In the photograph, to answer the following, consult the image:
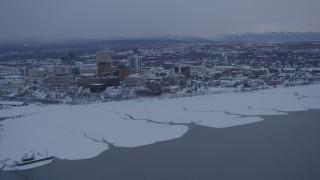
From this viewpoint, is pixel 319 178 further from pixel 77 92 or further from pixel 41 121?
pixel 77 92

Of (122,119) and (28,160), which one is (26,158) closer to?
(28,160)

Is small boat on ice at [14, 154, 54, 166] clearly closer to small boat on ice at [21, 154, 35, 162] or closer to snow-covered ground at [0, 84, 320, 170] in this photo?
small boat on ice at [21, 154, 35, 162]

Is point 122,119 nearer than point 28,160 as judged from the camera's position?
No

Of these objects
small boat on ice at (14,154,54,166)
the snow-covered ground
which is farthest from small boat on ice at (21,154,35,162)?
the snow-covered ground

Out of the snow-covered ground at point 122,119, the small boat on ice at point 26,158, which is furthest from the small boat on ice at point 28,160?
the snow-covered ground at point 122,119

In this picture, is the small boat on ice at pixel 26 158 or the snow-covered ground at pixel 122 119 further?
the snow-covered ground at pixel 122 119

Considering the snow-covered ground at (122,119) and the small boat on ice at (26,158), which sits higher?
the small boat on ice at (26,158)

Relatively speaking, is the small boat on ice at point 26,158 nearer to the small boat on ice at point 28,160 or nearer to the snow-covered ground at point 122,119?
the small boat on ice at point 28,160

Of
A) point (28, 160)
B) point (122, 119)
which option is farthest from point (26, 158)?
point (122, 119)
